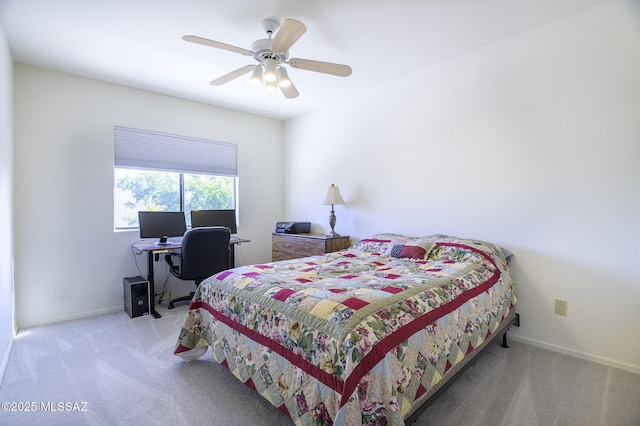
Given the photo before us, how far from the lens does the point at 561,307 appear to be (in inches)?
93.3

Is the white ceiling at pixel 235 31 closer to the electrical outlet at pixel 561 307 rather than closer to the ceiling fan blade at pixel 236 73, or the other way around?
the ceiling fan blade at pixel 236 73

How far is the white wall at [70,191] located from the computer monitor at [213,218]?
70cm

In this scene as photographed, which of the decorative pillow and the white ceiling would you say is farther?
the decorative pillow

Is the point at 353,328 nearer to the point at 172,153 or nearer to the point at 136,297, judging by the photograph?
the point at 136,297

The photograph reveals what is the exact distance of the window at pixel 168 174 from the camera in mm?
3551

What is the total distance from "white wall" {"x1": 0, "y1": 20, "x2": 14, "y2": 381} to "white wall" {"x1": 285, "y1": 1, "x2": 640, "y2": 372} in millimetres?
3349

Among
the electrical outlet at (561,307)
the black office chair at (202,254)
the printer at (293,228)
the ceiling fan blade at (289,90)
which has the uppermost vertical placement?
the ceiling fan blade at (289,90)

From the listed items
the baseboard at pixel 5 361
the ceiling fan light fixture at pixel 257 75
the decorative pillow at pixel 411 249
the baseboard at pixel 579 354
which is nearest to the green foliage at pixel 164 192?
the baseboard at pixel 5 361

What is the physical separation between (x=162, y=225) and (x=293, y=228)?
1.60 meters

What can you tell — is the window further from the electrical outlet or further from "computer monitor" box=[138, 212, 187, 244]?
the electrical outlet

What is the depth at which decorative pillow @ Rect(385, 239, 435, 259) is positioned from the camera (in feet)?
8.45

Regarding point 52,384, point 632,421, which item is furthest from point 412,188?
point 52,384

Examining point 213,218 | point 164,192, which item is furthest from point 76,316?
point 213,218

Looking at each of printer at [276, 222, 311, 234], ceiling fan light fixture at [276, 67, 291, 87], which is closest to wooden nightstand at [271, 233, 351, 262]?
printer at [276, 222, 311, 234]
